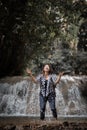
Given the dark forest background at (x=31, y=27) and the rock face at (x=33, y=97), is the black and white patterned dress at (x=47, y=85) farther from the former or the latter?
the dark forest background at (x=31, y=27)

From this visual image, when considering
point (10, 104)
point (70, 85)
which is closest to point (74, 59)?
point (70, 85)

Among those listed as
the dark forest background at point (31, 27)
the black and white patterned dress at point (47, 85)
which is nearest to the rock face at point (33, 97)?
the dark forest background at point (31, 27)

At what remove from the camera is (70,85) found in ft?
60.7

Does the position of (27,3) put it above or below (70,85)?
above

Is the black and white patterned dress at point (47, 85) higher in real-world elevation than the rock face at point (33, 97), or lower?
lower

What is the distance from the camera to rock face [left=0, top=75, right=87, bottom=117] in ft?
53.6

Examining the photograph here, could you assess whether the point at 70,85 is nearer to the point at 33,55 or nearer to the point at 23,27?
the point at 23,27

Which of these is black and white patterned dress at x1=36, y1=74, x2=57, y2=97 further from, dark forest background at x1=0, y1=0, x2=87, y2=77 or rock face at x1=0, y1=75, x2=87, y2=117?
dark forest background at x1=0, y1=0, x2=87, y2=77

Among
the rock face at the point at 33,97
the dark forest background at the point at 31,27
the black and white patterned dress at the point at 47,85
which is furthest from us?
the dark forest background at the point at 31,27

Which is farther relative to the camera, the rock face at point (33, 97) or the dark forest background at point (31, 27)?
the dark forest background at point (31, 27)

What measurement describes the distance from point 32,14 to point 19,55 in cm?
609

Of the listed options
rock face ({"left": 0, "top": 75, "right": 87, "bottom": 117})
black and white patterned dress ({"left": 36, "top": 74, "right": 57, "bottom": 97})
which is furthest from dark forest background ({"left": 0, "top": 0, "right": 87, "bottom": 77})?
black and white patterned dress ({"left": 36, "top": 74, "right": 57, "bottom": 97})

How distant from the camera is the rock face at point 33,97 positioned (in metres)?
16.3

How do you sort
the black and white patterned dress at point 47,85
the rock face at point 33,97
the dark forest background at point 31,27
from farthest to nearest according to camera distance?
the dark forest background at point 31,27, the rock face at point 33,97, the black and white patterned dress at point 47,85
